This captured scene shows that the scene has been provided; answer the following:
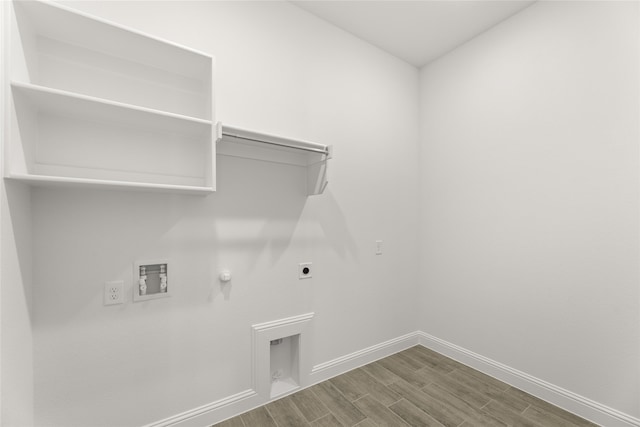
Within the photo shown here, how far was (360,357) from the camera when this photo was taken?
7.39 feet

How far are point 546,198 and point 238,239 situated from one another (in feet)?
7.13

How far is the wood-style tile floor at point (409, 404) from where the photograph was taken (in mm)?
1642

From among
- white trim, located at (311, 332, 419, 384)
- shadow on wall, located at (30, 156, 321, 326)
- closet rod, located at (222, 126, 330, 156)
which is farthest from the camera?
white trim, located at (311, 332, 419, 384)

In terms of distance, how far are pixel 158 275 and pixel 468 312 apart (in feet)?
7.97

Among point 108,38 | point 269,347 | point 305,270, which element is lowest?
point 269,347

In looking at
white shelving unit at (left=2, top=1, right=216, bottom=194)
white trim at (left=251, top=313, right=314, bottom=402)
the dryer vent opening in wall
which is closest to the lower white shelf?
white shelving unit at (left=2, top=1, right=216, bottom=194)

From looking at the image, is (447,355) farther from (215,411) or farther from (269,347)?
(215,411)

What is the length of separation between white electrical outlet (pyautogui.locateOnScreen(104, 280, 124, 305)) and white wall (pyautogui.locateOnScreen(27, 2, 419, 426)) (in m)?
0.03

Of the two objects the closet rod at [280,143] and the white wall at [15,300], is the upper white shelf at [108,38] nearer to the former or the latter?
the white wall at [15,300]

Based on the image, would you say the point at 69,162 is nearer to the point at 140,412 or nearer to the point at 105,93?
the point at 105,93

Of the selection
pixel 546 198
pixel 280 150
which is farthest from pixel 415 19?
pixel 546 198

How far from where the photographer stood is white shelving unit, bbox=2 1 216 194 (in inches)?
40.7

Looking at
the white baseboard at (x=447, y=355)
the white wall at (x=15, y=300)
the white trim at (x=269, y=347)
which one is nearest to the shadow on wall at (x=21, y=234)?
the white wall at (x=15, y=300)

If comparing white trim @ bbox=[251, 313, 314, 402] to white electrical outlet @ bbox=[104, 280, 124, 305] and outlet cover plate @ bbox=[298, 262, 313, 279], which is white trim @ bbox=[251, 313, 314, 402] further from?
white electrical outlet @ bbox=[104, 280, 124, 305]
